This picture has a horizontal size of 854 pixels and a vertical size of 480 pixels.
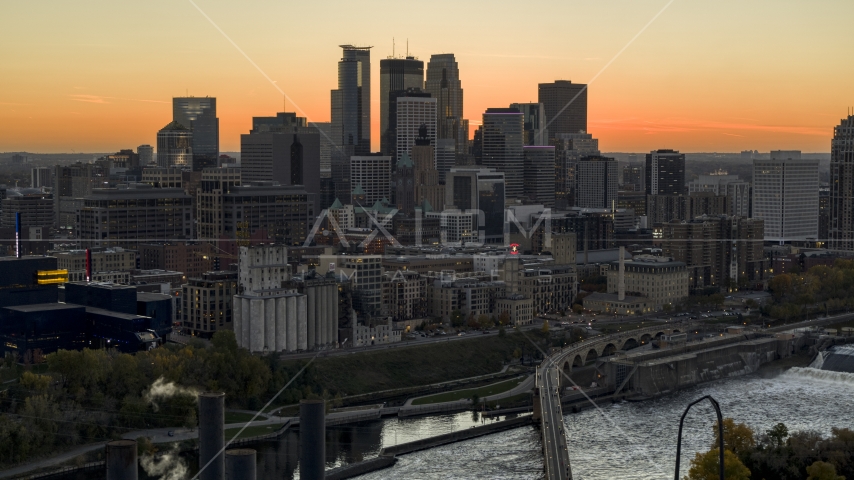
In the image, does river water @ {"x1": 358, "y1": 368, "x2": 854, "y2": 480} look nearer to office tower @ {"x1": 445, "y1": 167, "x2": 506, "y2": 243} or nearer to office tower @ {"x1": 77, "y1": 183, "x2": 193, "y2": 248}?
office tower @ {"x1": 77, "y1": 183, "x2": 193, "y2": 248}

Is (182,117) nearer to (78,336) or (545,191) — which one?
(545,191)

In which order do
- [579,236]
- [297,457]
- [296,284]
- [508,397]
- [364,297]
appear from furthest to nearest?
[579,236] → [364,297] → [296,284] → [508,397] → [297,457]

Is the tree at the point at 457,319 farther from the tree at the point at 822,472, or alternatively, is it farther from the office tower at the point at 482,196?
the office tower at the point at 482,196

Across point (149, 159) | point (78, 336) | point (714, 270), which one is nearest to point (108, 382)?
point (78, 336)

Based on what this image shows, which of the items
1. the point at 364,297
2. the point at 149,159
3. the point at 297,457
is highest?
the point at 149,159

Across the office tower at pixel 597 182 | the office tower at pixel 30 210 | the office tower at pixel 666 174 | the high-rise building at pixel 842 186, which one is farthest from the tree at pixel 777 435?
the office tower at pixel 666 174
